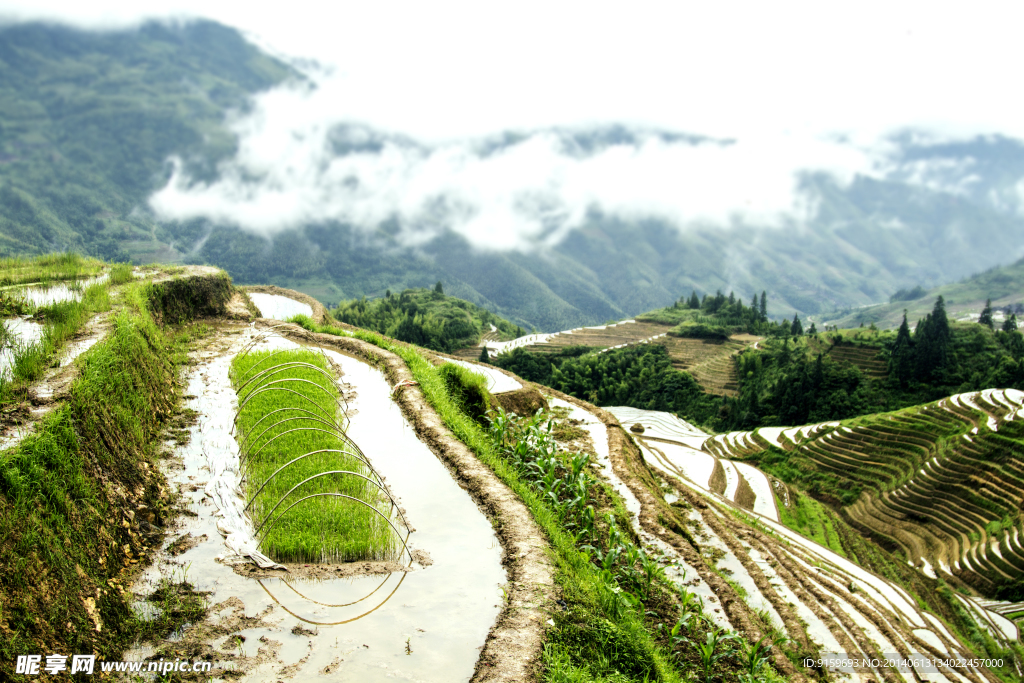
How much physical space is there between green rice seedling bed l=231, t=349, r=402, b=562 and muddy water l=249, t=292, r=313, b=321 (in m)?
14.1

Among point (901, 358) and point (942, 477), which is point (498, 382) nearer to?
point (942, 477)

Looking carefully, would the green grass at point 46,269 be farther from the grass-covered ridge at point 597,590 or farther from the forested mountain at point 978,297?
the forested mountain at point 978,297

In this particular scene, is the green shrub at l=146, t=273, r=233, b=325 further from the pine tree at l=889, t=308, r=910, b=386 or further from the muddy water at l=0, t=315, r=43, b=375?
the pine tree at l=889, t=308, r=910, b=386

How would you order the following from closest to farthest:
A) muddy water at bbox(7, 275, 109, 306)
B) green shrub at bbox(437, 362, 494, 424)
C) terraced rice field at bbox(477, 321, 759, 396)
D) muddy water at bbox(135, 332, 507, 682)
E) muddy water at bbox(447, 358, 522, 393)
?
muddy water at bbox(135, 332, 507, 682) < muddy water at bbox(7, 275, 109, 306) < green shrub at bbox(437, 362, 494, 424) < muddy water at bbox(447, 358, 522, 393) < terraced rice field at bbox(477, 321, 759, 396)

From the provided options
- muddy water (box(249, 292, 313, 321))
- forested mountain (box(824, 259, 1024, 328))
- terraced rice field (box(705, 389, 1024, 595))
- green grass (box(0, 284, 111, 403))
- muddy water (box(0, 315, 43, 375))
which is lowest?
terraced rice field (box(705, 389, 1024, 595))

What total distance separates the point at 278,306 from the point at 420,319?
3836cm

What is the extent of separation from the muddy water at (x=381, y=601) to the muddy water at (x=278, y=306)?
17185mm

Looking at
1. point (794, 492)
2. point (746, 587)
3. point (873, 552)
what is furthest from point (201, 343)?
point (794, 492)

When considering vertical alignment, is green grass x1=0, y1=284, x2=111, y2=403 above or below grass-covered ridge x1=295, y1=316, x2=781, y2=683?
above

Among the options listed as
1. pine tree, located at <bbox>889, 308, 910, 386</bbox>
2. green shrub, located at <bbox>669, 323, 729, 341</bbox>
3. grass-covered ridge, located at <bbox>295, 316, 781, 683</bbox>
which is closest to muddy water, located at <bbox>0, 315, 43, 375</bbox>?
grass-covered ridge, located at <bbox>295, 316, 781, 683</bbox>

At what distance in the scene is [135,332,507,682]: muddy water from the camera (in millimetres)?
5137

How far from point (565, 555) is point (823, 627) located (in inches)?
244

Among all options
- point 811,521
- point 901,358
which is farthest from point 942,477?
point 901,358

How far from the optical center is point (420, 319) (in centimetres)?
6550
